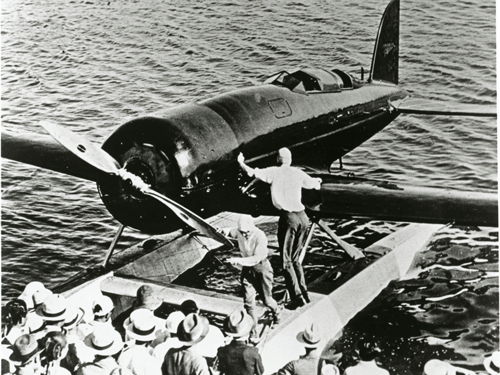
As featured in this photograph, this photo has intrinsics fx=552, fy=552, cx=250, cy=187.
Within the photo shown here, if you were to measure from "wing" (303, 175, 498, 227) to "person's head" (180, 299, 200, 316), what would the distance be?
186cm

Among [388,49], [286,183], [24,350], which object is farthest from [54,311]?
[388,49]

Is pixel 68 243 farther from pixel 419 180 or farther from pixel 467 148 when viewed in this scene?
pixel 467 148

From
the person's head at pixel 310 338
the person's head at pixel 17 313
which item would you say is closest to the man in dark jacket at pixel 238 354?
the person's head at pixel 310 338

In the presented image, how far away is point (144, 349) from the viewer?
15.0 feet

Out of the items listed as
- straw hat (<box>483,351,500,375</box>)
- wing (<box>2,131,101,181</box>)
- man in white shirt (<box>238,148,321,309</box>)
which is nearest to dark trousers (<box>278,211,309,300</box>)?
man in white shirt (<box>238,148,321,309</box>)

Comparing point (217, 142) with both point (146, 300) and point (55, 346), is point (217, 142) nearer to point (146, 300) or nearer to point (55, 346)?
point (146, 300)

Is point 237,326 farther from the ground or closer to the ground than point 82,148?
closer to the ground

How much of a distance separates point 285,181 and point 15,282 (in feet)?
15.2

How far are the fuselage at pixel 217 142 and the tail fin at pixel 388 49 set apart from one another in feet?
9.40

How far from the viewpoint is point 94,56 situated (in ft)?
31.6

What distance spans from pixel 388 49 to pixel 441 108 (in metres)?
2.42

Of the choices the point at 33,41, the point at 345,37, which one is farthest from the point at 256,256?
the point at 345,37

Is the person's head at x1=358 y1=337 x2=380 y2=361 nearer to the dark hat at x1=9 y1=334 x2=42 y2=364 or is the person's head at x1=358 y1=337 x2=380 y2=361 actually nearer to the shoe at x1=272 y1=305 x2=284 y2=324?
the shoe at x1=272 y1=305 x2=284 y2=324

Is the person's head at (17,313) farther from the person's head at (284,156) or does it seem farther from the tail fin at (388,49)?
the tail fin at (388,49)
